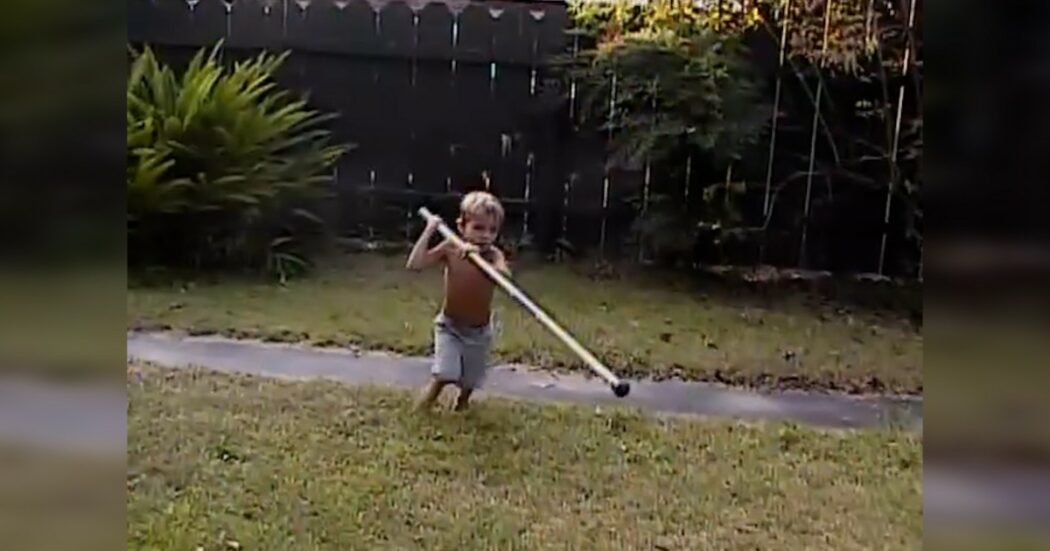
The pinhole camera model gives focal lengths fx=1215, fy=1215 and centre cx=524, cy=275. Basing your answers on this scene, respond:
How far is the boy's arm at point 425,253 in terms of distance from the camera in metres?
1.88

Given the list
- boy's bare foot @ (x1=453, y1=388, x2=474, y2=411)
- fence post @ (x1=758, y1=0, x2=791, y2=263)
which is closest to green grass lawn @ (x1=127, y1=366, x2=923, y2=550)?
boy's bare foot @ (x1=453, y1=388, x2=474, y2=411)

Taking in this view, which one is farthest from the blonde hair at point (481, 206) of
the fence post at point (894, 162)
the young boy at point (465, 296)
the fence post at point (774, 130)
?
the fence post at point (894, 162)

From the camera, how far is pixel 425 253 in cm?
189

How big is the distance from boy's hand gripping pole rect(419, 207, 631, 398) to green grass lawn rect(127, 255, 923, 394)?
1 centimetres

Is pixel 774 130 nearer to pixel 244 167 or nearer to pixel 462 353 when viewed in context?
pixel 462 353

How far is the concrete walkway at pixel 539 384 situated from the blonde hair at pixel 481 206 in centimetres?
24

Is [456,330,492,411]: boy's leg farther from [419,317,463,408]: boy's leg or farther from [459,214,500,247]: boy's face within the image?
[459,214,500,247]: boy's face

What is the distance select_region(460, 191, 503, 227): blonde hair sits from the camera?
6.18ft

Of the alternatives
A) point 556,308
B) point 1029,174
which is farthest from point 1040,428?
point 556,308

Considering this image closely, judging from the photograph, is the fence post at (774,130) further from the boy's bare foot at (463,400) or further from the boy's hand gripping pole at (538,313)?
the boy's bare foot at (463,400)

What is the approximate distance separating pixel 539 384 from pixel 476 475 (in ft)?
0.61

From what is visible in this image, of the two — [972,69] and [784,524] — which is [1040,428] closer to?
[972,69]

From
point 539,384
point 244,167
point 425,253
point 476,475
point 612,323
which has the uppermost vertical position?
point 244,167

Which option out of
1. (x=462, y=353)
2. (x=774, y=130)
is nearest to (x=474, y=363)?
(x=462, y=353)
